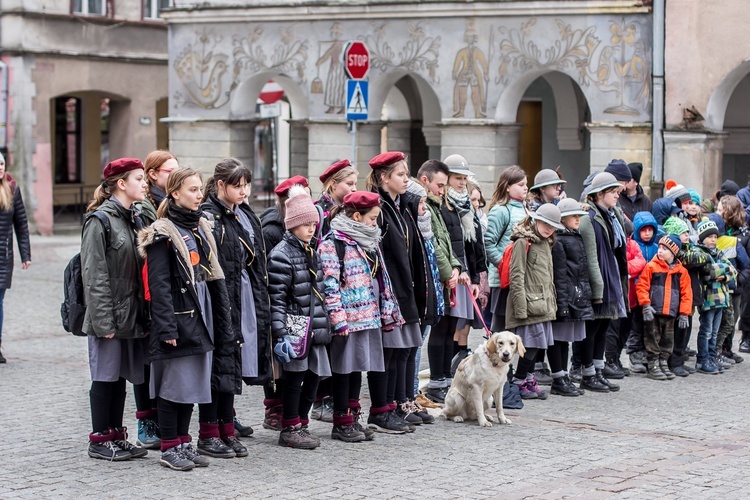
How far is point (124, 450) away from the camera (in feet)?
30.0

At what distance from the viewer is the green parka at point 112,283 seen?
28.8 ft

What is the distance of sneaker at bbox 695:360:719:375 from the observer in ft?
44.1

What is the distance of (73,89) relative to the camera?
107 ft

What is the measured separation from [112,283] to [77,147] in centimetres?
2827

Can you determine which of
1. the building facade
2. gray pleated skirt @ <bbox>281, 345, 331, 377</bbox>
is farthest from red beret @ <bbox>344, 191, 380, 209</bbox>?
the building facade

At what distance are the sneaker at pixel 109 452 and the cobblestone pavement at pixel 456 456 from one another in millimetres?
123

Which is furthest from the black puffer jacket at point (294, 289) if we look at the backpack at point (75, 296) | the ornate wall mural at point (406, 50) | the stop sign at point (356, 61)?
the ornate wall mural at point (406, 50)

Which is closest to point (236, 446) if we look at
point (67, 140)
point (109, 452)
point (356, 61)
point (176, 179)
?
point (109, 452)

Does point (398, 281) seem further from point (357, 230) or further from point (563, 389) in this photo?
point (563, 389)

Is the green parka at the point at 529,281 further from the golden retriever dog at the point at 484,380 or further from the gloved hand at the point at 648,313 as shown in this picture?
the gloved hand at the point at 648,313

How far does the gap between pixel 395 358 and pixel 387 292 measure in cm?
58

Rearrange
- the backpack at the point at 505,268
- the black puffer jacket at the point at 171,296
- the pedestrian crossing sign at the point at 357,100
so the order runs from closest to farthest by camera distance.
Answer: the black puffer jacket at the point at 171,296, the backpack at the point at 505,268, the pedestrian crossing sign at the point at 357,100

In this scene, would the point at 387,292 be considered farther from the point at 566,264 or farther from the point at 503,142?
the point at 503,142

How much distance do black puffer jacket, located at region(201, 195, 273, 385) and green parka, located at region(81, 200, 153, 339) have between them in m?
0.57
